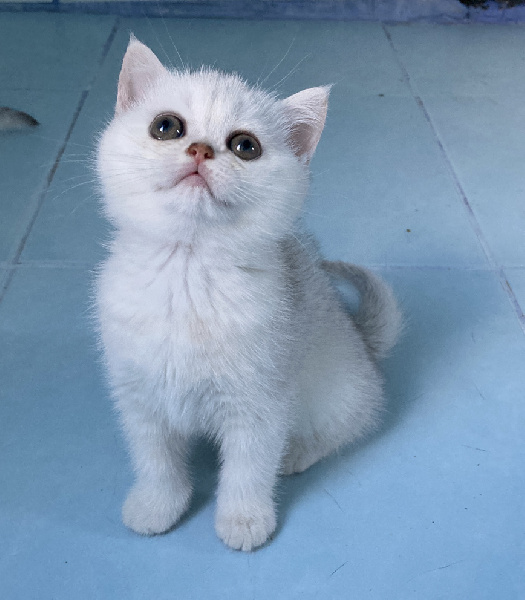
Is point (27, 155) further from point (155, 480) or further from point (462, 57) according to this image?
point (462, 57)

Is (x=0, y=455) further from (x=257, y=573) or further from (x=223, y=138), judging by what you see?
(x=223, y=138)

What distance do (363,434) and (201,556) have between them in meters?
0.34

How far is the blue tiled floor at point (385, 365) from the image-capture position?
100 centimetres

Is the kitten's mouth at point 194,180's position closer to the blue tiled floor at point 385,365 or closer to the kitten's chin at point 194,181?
the kitten's chin at point 194,181

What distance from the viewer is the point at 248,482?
3.26 feet

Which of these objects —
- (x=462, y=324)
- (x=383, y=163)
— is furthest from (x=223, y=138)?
(x=383, y=163)

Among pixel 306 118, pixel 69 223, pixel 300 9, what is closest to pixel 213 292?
pixel 306 118

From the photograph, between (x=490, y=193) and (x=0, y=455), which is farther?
(x=490, y=193)

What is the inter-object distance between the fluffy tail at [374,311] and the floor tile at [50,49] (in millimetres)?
1283

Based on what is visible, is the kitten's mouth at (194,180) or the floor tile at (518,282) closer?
the kitten's mouth at (194,180)

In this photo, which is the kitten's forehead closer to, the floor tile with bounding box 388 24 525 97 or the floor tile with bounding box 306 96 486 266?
the floor tile with bounding box 306 96 486 266

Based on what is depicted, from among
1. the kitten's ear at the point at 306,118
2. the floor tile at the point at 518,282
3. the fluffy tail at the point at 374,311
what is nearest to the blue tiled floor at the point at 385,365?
the floor tile at the point at 518,282

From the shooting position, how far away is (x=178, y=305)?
33.6 inches

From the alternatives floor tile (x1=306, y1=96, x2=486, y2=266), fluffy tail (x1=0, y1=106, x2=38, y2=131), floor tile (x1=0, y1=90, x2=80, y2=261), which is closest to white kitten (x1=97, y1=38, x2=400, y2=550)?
floor tile (x1=306, y1=96, x2=486, y2=266)
